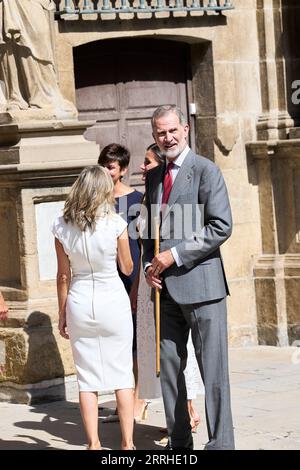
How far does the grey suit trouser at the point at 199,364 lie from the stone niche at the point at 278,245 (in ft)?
15.3

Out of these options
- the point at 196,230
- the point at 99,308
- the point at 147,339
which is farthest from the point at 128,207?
the point at 196,230

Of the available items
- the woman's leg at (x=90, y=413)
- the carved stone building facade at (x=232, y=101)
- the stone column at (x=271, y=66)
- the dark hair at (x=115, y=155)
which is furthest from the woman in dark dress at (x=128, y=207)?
the stone column at (x=271, y=66)

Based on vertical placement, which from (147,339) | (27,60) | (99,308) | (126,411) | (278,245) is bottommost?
(126,411)

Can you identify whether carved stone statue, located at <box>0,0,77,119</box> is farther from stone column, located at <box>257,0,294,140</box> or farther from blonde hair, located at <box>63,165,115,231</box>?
stone column, located at <box>257,0,294,140</box>

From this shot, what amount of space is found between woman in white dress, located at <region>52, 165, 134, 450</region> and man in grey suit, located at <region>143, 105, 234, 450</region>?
266 mm

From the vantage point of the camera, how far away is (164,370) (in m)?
7.43

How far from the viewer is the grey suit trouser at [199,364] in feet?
23.8

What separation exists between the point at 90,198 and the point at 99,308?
2.07 ft

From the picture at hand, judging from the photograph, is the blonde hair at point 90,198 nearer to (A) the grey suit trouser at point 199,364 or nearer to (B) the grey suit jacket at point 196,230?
(B) the grey suit jacket at point 196,230

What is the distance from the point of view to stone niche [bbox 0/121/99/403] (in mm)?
9625

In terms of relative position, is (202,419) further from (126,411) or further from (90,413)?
(90,413)

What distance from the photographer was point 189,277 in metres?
7.27

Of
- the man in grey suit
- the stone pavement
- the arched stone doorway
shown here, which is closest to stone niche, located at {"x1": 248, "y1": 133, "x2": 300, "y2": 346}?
the arched stone doorway

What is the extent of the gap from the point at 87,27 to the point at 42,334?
115 inches
